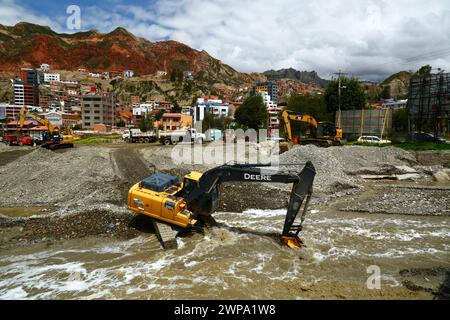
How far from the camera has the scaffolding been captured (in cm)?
2991

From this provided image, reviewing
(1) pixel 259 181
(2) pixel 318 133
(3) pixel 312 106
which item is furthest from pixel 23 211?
(3) pixel 312 106

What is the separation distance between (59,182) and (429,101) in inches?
1392

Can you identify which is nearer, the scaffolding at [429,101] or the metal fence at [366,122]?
the scaffolding at [429,101]

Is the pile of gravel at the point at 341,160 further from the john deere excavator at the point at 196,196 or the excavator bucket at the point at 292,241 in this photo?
the john deere excavator at the point at 196,196

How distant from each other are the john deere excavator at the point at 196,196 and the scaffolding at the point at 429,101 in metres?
29.8

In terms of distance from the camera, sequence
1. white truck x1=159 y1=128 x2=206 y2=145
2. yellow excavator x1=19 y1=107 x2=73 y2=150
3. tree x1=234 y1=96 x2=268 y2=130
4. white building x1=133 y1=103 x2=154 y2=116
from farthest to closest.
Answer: white building x1=133 y1=103 x2=154 y2=116 → tree x1=234 y1=96 x2=268 y2=130 → white truck x1=159 y1=128 x2=206 y2=145 → yellow excavator x1=19 y1=107 x2=73 y2=150

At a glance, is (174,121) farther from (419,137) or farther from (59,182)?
(59,182)

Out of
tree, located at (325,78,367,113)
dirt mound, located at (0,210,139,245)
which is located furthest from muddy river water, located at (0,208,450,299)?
tree, located at (325,78,367,113)

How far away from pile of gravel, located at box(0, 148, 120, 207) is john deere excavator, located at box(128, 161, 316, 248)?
14.2 feet

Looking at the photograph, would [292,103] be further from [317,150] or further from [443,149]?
[317,150]

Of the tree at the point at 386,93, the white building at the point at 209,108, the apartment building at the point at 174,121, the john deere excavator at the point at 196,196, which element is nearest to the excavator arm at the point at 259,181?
the john deere excavator at the point at 196,196

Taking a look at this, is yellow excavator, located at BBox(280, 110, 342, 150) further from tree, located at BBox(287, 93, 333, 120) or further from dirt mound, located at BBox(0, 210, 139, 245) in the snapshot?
dirt mound, located at BBox(0, 210, 139, 245)

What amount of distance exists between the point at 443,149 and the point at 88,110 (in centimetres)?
9217

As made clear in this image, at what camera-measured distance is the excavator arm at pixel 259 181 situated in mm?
7105
